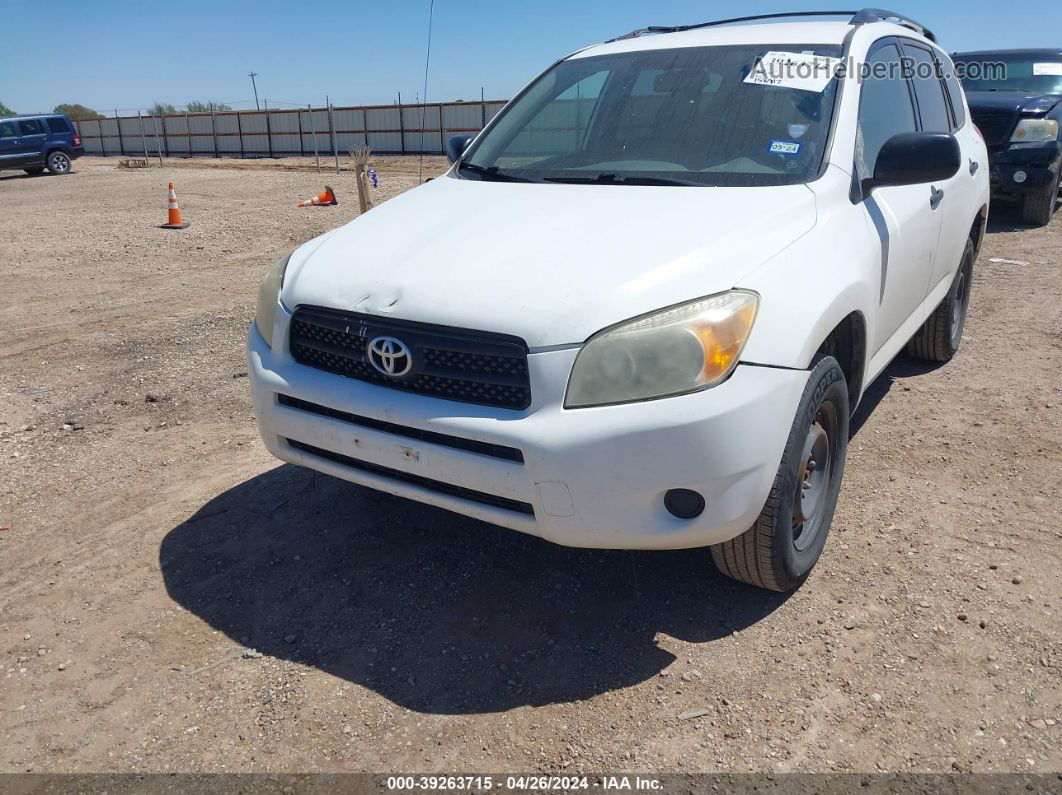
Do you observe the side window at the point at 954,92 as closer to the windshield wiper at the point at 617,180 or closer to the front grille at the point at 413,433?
the windshield wiper at the point at 617,180

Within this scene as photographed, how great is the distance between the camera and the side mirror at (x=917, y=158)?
125 inches

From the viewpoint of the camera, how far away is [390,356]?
2666 millimetres

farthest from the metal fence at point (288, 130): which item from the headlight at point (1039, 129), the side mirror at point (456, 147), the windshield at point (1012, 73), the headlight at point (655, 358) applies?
the headlight at point (655, 358)

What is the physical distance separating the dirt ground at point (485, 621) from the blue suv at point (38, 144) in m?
25.1

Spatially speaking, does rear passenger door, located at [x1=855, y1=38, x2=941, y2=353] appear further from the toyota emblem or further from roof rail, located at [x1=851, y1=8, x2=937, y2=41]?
the toyota emblem

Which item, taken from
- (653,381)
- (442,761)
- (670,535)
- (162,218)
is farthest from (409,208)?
(162,218)

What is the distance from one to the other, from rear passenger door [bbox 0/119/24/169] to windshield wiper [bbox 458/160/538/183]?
1047 inches

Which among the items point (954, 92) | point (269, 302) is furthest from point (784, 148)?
point (954, 92)

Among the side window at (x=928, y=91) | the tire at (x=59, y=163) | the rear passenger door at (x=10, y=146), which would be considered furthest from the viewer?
the tire at (x=59, y=163)

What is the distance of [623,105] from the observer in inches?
149

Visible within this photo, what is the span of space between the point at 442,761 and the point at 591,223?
5.77ft

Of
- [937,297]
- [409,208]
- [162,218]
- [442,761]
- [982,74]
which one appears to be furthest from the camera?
[162,218]

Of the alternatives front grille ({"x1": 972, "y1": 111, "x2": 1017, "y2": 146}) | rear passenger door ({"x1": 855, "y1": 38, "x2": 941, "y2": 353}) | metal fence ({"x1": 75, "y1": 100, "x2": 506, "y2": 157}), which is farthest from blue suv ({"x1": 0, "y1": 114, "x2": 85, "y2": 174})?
rear passenger door ({"x1": 855, "y1": 38, "x2": 941, "y2": 353})

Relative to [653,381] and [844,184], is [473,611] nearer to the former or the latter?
[653,381]
